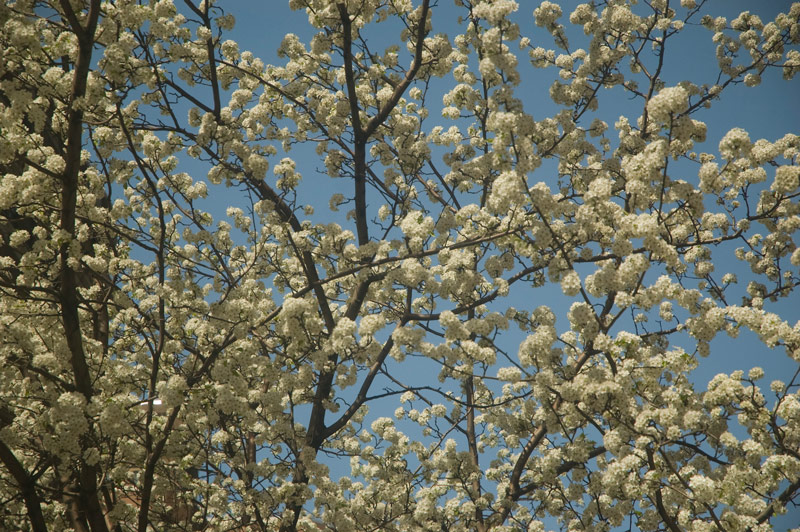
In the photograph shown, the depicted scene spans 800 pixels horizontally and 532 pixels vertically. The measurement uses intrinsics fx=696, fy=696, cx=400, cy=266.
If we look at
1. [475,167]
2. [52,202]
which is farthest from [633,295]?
[52,202]

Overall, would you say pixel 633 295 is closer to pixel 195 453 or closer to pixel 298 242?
pixel 298 242

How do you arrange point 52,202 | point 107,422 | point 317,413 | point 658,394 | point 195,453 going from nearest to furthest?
1. point 107,422
2. point 658,394
3. point 52,202
4. point 195,453
5. point 317,413

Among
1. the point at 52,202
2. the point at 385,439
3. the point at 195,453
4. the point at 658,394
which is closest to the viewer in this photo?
the point at 658,394

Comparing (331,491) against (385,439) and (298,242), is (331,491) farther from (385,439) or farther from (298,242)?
(298,242)

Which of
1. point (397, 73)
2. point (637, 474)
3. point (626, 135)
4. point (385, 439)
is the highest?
point (397, 73)

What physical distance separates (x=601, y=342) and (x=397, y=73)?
6159 mm

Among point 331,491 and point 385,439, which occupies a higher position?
point 385,439

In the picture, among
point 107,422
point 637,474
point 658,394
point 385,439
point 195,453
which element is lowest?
point 637,474

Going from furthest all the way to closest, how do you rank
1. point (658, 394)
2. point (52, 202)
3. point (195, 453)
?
point (195, 453)
point (52, 202)
point (658, 394)

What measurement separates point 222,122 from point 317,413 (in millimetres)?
4639

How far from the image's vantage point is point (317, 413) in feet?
35.8

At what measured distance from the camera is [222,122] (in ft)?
32.7

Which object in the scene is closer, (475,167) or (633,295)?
(633,295)

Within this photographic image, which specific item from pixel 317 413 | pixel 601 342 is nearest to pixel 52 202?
pixel 317 413
